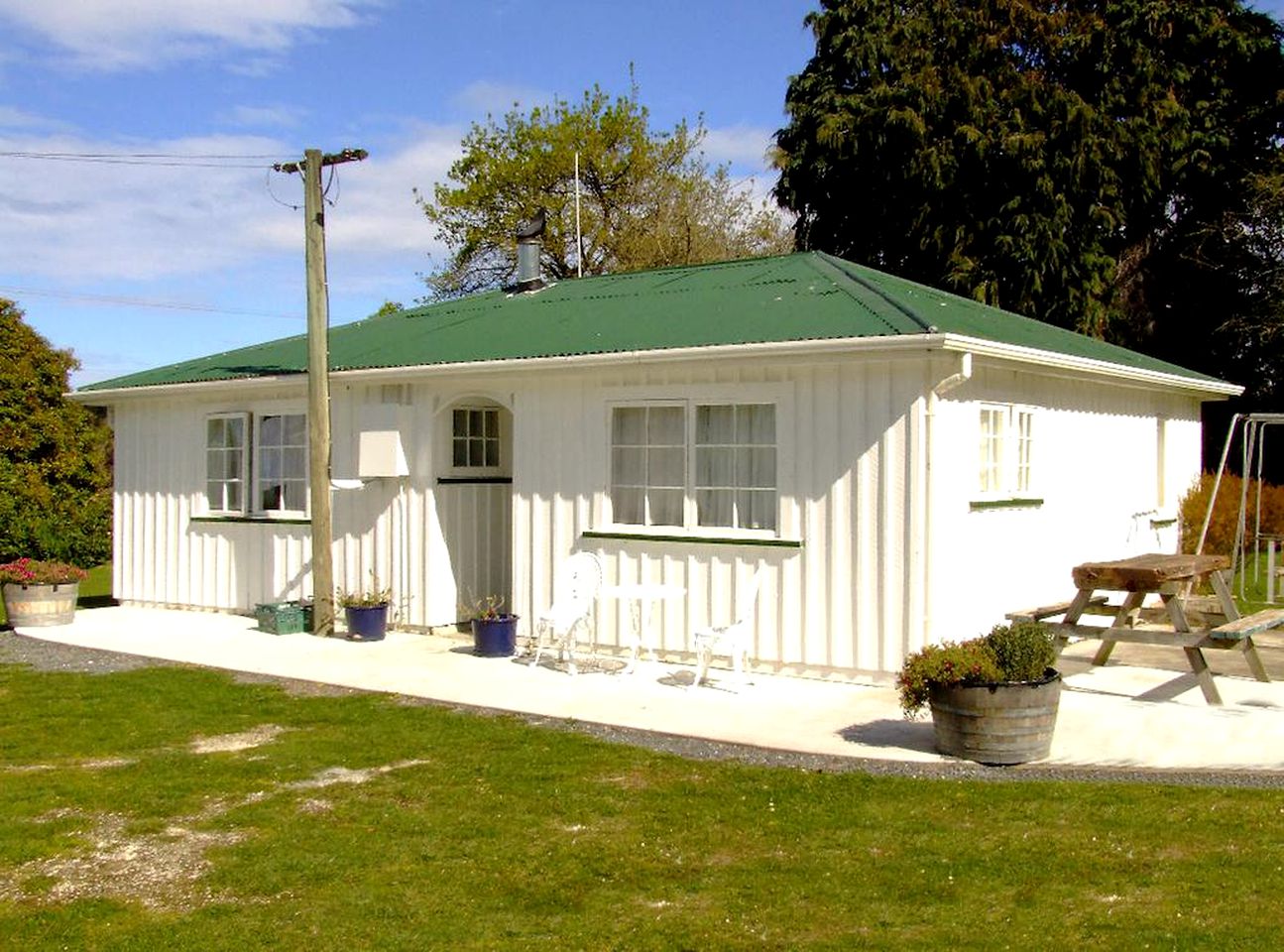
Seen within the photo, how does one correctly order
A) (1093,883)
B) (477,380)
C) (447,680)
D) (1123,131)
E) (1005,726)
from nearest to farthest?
(1093,883)
(1005,726)
(447,680)
(477,380)
(1123,131)

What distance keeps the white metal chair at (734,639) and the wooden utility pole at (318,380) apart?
431 cm

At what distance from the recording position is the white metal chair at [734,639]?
30.7 ft

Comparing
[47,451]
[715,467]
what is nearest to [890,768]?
[715,467]

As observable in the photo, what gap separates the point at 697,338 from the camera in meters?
10.2

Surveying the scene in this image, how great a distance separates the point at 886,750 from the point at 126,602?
1070 centimetres

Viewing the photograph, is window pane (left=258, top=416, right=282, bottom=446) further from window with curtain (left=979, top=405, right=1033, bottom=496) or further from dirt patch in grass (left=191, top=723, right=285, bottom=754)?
window with curtain (left=979, top=405, right=1033, bottom=496)

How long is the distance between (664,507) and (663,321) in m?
1.66

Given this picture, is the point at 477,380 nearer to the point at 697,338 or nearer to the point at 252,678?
the point at 697,338

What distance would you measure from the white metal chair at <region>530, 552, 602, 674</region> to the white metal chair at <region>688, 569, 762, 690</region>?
105 cm

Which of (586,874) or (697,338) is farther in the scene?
(697,338)

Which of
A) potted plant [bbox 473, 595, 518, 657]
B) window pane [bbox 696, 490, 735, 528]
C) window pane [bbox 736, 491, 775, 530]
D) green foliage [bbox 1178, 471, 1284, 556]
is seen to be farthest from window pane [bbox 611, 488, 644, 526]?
green foliage [bbox 1178, 471, 1284, 556]

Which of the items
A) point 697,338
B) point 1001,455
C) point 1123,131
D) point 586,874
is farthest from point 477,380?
point 1123,131

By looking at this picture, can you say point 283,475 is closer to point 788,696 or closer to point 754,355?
point 754,355

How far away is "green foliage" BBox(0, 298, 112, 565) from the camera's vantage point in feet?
73.7
